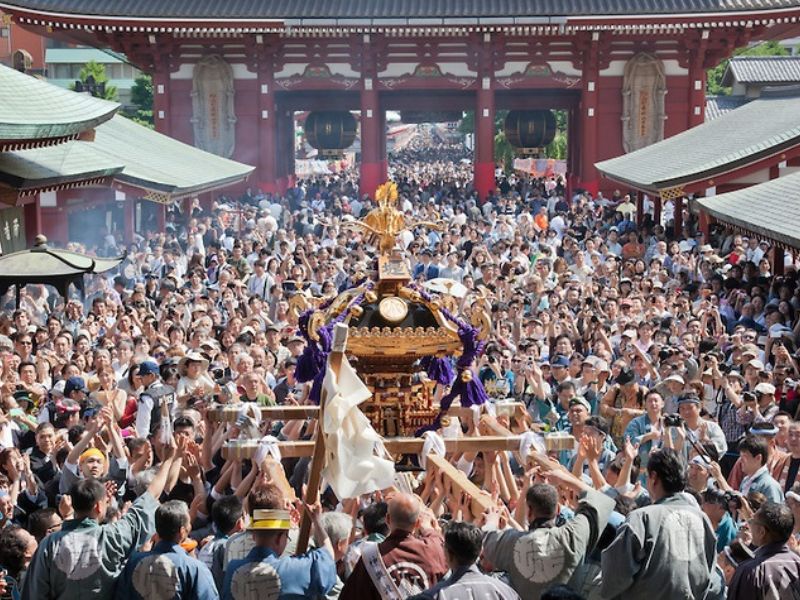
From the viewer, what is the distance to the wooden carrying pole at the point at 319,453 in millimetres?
5988

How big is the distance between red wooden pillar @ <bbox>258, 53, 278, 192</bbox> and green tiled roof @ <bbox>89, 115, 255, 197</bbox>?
2193mm

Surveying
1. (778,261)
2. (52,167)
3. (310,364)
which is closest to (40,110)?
(52,167)

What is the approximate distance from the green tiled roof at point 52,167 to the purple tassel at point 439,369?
10533mm

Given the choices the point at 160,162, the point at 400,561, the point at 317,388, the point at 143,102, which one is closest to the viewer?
the point at 400,561

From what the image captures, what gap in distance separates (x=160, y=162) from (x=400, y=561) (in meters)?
21.9

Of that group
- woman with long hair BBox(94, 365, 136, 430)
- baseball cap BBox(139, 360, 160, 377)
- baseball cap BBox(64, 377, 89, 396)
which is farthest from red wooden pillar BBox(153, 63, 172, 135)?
baseball cap BBox(64, 377, 89, 396)

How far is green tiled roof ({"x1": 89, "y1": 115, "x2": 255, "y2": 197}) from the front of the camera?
23875mm

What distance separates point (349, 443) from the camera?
6133mm

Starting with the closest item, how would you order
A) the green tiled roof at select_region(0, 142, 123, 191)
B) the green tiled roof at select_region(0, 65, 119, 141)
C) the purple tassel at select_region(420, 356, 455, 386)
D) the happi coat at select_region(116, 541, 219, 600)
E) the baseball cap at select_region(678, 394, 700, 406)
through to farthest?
the happi coat at select_region(116, 541, 219, 600)
the purple tassel at select_region(420, 356, 455, 386)
the baseball cap at select_region(678, 394, 700, 406)
the green tiled roof at select_region(0, 65, 119, 141)
the green tiled roof at select_region(0, 142, 123, 191)

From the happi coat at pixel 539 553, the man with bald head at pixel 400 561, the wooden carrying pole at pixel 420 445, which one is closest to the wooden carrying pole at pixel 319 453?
the man with bald head at pixel 400 561

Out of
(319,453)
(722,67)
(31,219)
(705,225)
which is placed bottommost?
(319,453)

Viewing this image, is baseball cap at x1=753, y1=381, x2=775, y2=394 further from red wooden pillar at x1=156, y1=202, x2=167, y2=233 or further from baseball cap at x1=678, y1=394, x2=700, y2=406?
red wooden pillar at x1=156, y1=202, x2=167, y2=233

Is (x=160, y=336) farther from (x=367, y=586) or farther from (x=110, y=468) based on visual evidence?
(x=367, y=586)

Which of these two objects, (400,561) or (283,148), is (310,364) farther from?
(283,148)
